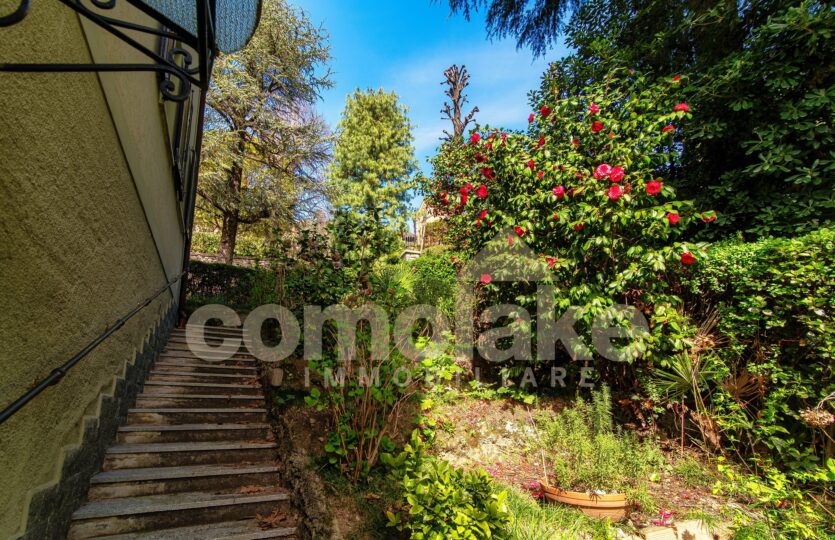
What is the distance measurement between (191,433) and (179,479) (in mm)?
524

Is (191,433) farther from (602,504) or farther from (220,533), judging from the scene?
(602,504)

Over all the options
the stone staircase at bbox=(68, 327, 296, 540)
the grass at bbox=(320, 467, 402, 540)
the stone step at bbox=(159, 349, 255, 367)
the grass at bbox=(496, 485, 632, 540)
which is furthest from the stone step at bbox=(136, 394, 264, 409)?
the grass at bbox=(496, 485, 632, 540)

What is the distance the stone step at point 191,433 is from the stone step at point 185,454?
104 mm

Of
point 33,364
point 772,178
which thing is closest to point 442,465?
point 33,364

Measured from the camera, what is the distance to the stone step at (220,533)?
220cm

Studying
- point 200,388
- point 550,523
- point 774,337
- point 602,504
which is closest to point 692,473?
point 602,504

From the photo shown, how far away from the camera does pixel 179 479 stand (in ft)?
8.61

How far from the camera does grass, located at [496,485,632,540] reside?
2391 mm

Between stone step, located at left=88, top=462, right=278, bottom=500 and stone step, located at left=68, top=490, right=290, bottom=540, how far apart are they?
2.3 inches

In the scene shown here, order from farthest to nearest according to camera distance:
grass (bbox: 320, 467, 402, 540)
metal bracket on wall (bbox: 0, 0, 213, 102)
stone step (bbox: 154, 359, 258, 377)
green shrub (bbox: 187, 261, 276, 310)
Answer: green shrub (bbox: 187, 261, 276, 310), stone step (bbox: 154, 359, 258, 377), grass (bbox: 320, 467, 402, 540), metal bracket on wall (bbox: 0, 0, 213, 102)

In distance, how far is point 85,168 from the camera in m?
1.76

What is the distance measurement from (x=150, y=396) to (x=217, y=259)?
10610 mm

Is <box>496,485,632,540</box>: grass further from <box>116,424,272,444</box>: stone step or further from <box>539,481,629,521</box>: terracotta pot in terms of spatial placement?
<box>116,424,272,444</box>: stone step

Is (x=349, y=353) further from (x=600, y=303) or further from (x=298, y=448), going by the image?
(x=600, y=303)
